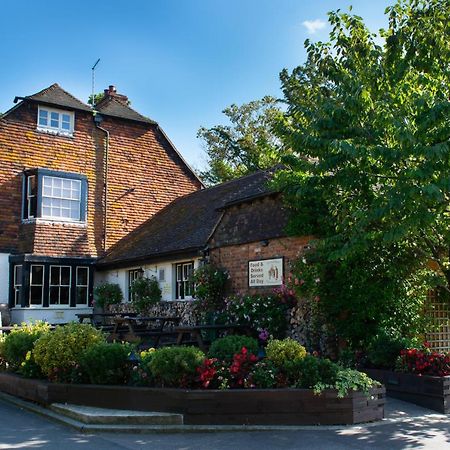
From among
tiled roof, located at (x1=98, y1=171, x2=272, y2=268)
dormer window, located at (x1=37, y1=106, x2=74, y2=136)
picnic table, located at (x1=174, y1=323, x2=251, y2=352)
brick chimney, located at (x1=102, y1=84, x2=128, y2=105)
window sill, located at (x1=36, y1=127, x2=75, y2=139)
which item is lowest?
picnic table, located at (x1=174, y1=323, x2=251, y2=352)

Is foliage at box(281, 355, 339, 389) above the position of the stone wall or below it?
below

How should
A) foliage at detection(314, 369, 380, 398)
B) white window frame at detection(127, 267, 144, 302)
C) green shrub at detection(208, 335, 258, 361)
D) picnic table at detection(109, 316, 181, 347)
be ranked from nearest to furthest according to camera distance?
foliage at detection(314, 369, 380, 398) < green shrub at detection(208, 335, 258, 361) < picnic table at detection(109, 316, 181, 347) < white window frame at detection(127, 267, 144, 302)

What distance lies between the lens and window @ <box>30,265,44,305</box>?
67.5ft

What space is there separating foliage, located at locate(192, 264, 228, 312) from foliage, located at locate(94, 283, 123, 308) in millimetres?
6188

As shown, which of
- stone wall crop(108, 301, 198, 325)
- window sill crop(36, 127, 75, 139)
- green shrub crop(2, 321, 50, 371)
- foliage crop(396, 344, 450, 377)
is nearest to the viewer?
foliage crop(396, 344, 450, 377)

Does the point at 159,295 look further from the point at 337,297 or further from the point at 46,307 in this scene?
the point at 337,297

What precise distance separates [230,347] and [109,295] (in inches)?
495

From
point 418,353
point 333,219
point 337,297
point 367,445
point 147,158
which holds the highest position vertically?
point 147,158

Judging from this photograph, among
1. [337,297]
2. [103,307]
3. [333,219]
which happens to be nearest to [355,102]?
[333,219]

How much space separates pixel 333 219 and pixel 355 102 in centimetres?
335

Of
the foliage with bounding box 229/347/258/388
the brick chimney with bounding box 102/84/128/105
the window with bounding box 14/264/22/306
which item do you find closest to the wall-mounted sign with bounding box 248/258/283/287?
the foliage with bounding box 229/347/258/388

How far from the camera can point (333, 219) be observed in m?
11.9

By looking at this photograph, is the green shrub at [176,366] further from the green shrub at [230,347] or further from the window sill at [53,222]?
the window sill at [53,222]

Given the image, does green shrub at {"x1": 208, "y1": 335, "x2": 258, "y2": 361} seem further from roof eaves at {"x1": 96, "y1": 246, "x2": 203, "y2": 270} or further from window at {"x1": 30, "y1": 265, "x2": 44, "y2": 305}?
window at {"x1": 30, "y1": 265, "x2": 44, "y2": 305}
